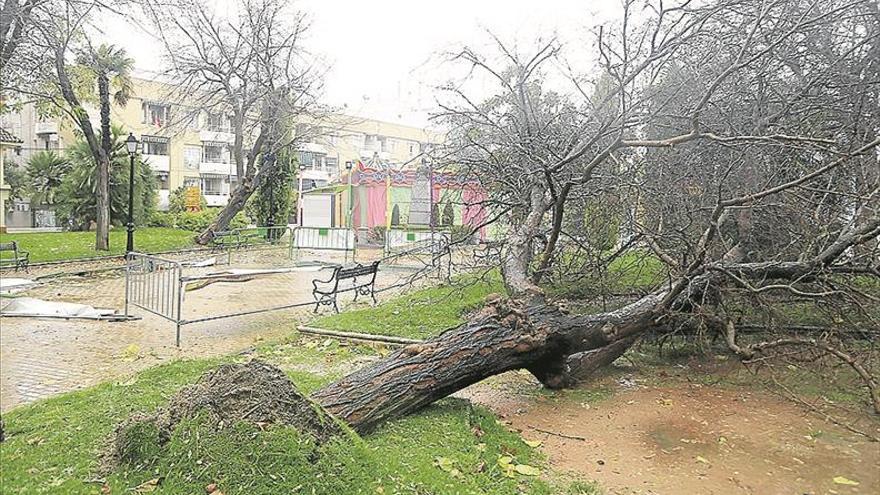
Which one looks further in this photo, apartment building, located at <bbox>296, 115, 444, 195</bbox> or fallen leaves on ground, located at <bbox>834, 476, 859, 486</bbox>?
apartment building, located at <bbox>296, 115, 444, 195</bbox>

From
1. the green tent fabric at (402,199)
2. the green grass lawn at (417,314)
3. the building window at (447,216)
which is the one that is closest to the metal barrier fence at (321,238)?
the building window at (447,216)

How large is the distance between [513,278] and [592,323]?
229 centimetres

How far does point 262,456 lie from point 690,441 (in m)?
3.50

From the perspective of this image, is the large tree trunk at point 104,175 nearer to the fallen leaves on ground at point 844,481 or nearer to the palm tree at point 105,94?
the palm tree at point 105,94

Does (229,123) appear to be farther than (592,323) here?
Yes

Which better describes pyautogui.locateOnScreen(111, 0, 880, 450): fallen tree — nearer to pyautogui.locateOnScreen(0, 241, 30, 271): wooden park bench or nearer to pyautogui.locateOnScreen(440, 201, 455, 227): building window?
pyautogui.locateOnScreen(0, 241, 30, 271): wooden park bench

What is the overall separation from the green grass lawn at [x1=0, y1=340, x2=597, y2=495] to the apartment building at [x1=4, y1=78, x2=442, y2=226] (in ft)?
5.88

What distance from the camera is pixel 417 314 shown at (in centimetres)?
→ 959

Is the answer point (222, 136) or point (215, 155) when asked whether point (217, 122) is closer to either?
point (222, 136)

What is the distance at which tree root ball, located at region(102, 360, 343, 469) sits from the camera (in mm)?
3369

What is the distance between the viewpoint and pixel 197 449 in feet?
10.8

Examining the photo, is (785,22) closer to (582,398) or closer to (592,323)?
(592,323)

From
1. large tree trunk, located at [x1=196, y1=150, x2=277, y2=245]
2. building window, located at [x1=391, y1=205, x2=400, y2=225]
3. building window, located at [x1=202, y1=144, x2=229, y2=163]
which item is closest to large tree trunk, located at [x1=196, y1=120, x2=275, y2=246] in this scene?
large tree trunk, located at [x1=196, y1=150, x2=277, y2=245]

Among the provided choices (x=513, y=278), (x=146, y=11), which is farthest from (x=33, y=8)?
(x=513, y=278)
